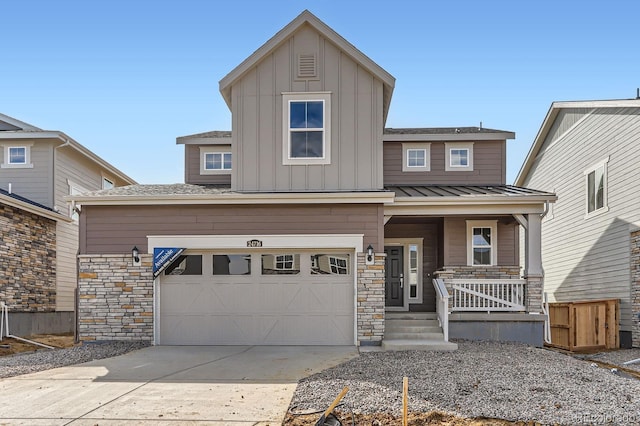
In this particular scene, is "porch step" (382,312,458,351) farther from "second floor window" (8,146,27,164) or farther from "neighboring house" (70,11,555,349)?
"second floor window" (8,146,27,164)

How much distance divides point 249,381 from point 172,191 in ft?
18.3

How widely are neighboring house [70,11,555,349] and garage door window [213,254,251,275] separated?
0.03 meters

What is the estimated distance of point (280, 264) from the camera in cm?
1094

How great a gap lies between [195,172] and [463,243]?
795 cm

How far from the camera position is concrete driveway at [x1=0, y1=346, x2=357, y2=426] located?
18.2ft

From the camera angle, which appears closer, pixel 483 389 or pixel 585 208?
pixel 483 389

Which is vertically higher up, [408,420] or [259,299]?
[259,299]

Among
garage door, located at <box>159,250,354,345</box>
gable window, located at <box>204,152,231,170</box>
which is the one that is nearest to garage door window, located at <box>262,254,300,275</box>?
garage door, located at <box>159,250,354,345</box>

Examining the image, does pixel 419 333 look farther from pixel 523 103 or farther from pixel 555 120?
pixel 555 120

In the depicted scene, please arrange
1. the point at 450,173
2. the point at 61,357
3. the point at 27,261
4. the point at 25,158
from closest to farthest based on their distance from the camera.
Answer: the point at 61,357 < the point at 27,261 < the point at 450,173 < the point at 25,158

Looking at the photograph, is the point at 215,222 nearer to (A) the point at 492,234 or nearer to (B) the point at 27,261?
(B) the point at 27,261

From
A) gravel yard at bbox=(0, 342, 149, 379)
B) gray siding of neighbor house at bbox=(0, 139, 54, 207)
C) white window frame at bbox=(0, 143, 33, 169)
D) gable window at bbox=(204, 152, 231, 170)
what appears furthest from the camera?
white window frame at bbox=(0, 143, 33, 169)

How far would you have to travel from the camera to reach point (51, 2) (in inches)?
477

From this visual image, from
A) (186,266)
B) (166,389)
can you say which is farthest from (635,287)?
(166,389)
